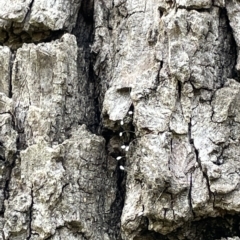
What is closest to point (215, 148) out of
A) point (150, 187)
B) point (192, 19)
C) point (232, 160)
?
point (232, 160)

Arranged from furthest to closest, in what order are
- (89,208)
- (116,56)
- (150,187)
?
1. (116,56)
2. (89,208)
3. (150,187)

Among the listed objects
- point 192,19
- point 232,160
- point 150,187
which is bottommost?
point 150,187

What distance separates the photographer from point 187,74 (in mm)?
1459

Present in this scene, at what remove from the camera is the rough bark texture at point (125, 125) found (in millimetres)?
1404

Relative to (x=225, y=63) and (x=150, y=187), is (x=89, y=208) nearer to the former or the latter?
(x=150, y=187)

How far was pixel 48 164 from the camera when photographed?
1471mm

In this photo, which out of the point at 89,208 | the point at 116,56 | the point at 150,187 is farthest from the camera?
the point at 116,56

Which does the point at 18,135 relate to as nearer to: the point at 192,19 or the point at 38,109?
the point at 38,109

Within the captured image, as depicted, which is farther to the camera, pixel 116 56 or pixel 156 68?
pixel 116 56

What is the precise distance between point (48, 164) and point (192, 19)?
1.77 feet

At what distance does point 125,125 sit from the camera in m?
1.49

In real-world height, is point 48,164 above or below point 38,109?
below

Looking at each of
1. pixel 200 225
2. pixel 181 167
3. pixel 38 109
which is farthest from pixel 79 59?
pixel 200 225

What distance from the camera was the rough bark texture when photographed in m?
1.40
